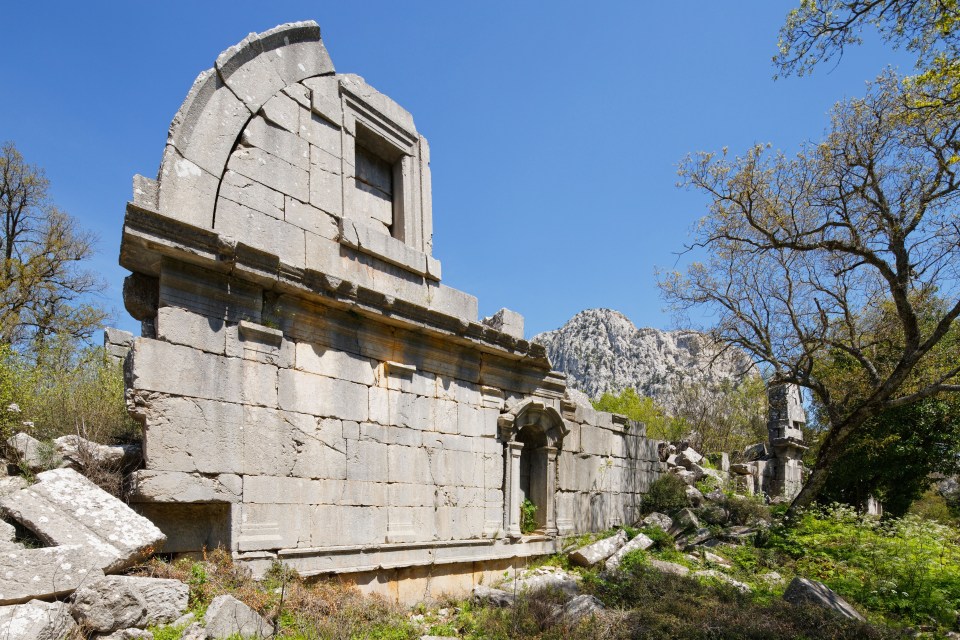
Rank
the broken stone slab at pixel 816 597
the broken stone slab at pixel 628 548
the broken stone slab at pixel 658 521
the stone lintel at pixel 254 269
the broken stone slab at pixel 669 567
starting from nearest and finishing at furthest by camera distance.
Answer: the stone lintel at pixel 254 269
the broken stone slab at pixel 816 597
the broken stone slab at pixel 669 567
the broken stone slab at pixel 628 548
the broken stone slab at pixel 658 521

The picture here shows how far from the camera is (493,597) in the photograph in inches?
290

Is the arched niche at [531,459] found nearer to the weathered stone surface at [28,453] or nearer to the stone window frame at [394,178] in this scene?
the stone window frame at [394,178]

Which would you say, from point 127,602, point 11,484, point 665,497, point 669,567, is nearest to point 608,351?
point 665,497

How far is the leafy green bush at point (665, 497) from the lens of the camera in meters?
12.4

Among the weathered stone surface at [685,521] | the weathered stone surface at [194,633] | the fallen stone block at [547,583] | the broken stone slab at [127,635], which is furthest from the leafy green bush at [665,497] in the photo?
the broken stone slab at [127,635]

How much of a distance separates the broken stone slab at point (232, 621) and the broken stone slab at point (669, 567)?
567 cm

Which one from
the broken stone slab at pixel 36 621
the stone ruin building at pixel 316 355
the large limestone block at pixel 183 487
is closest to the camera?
the broken stone slab at pixel 36 621

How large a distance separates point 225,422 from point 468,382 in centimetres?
387

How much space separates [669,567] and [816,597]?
2514mm

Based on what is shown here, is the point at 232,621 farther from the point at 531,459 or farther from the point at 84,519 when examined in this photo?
the point at 531,459

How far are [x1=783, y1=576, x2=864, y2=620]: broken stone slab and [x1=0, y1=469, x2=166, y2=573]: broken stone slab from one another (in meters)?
6.56

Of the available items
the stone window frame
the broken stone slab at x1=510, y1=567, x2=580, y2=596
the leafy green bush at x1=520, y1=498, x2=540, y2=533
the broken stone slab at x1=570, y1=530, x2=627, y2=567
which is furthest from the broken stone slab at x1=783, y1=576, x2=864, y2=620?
the stone window frame

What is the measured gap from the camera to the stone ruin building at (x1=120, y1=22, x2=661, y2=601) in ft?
19.7

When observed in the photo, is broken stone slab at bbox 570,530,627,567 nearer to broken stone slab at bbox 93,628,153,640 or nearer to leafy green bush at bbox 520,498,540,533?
leafy green bush at bbox 520,498,540,533
